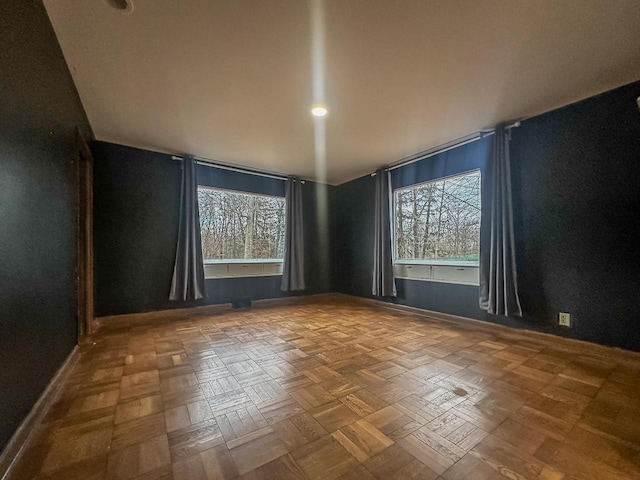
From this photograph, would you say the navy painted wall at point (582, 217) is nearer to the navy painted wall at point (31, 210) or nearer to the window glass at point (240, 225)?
the window glass at point (240, 225)

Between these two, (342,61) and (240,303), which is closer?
(342,61)

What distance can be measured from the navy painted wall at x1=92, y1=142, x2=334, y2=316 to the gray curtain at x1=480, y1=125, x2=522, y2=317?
11.2 feet

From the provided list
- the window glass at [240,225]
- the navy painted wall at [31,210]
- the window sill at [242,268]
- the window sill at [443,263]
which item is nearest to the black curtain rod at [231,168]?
the window glass at [240,225]

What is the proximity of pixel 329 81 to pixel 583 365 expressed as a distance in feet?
9.30

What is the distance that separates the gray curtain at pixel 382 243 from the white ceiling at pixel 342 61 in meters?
1.13

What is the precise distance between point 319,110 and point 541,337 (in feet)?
9.61

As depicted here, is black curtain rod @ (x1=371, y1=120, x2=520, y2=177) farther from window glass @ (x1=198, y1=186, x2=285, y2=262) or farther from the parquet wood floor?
the parquet wood floor

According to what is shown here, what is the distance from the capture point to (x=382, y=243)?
3.89m

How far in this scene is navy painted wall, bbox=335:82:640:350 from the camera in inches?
80.7

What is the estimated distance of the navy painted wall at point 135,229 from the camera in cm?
311

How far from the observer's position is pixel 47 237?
1.52 m

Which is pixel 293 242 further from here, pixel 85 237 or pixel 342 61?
pixel 342 61

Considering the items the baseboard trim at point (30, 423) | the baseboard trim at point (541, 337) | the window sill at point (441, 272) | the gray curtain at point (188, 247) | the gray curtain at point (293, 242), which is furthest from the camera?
the gray curtain at point (293, 242)

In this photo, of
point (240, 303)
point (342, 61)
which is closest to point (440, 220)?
point (342, 61)
